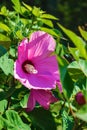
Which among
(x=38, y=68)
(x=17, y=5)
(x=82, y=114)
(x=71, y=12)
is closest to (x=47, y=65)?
(x=38, y=68)

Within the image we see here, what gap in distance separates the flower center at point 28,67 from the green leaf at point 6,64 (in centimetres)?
4

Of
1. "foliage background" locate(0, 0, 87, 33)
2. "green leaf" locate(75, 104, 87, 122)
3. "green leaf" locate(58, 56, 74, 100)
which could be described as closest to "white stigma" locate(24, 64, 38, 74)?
"green leaf" locate(58, 56, 74, 100)

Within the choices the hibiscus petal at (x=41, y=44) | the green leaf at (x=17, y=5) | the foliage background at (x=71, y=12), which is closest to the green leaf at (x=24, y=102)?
the hibiscus petal at (x=41, y=44)

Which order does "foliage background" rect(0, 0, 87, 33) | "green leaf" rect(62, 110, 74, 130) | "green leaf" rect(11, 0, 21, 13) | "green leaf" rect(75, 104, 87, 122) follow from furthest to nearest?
1. "foliage background" rect(0, 0, 87, 33)
2. "green leaf" rect(11, 0, 21, 13)
3. "green leaf" rect(62, 110, 74, 130)
4. "green leaf" rect(75, 104, 87, 122)

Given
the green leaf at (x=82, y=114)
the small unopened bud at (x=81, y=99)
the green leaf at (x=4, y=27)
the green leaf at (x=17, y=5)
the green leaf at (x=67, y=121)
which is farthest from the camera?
the green leaf at (x=17, y=5)

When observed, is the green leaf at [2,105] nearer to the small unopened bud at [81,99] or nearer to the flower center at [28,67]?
the flower center at [28,67]

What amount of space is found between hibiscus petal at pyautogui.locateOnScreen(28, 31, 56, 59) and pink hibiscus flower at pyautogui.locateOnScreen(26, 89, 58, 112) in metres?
0.10

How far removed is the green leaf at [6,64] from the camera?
1.12 m

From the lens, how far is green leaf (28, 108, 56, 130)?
1113 mm

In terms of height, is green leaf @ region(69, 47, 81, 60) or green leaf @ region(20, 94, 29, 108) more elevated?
green leaf @ region(69, 47, 81, 60)

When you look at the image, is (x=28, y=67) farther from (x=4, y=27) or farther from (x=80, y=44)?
(x=4, y=27)

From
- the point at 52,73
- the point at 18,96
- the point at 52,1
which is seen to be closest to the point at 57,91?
the point at 52,73

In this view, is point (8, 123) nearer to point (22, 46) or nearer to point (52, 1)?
point (22, 46)

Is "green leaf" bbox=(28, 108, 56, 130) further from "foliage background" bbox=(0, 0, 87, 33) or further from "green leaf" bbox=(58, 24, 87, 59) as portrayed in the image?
"foliage background" bbox=(0, 0, 87, 33)
